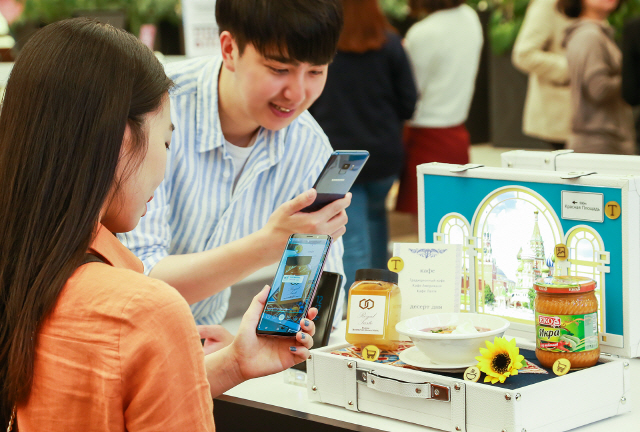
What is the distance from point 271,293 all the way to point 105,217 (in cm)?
35

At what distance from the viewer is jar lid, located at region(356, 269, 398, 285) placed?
4.58ft

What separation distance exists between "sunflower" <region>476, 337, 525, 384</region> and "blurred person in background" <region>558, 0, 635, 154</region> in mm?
2044

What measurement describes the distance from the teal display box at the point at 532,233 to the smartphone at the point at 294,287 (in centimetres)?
42

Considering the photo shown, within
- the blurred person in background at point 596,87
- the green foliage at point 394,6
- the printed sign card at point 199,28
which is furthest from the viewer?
the green foliage at point 394,6

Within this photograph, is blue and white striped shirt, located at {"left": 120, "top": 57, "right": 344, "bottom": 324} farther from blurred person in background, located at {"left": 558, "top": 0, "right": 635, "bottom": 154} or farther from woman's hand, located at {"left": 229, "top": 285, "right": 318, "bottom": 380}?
blurred person in background, located at {"left": 558, "top": 0, "right": 635, "bottom": 154}

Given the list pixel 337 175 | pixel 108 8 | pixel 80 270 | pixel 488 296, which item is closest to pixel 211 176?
pixel 337 175

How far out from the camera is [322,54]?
63.4 inches

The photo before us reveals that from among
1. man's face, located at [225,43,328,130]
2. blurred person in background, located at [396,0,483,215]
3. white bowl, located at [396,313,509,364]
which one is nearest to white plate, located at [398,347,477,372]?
white bowl, located at [396,313,509,364]

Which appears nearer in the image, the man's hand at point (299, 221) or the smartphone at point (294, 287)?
the smartphone at point (294, 287)

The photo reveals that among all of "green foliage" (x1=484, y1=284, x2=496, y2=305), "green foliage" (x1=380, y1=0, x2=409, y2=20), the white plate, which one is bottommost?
the white plate

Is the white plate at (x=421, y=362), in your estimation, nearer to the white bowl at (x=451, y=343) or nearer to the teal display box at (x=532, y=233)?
the white bowl at (x=451, y=343)

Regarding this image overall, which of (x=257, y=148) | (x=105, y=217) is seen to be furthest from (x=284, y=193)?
(x=105, y=217)

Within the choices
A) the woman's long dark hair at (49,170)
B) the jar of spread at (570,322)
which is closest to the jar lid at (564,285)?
the jar of spread at (570,322)

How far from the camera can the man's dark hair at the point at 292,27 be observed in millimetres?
1565
